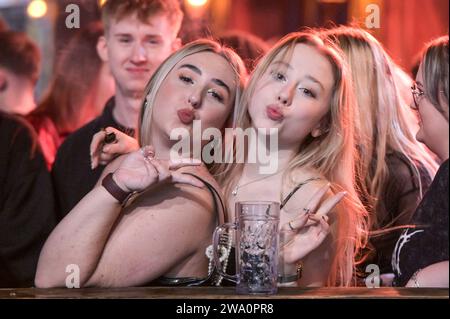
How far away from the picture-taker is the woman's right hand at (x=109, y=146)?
278 cm

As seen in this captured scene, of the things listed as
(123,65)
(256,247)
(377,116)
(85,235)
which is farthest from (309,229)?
(123,65)

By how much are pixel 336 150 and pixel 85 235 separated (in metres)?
0.82

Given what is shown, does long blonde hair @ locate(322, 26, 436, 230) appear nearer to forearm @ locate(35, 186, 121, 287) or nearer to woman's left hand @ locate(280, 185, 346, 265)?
woman's left hand @ locate(280, 185, 346, 265)

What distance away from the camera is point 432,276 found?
2.56 meters

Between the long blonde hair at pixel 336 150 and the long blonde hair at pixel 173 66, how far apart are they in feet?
0.16

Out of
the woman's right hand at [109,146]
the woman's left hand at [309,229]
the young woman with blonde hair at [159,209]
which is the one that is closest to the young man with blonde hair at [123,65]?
the woman's right hand at [109,146]

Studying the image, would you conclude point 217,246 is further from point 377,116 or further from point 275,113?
point 377,116

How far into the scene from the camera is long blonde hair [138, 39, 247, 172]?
8.95 ft

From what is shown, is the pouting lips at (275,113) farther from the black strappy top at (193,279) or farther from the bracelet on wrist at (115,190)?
the bracelet on wrist at (115,190)

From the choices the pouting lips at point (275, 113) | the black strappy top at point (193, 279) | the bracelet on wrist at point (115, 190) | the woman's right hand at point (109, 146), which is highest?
the pouting lips at point (275, 113)

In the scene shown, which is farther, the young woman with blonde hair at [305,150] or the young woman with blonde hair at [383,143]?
the young woman with blonde hair at [383,143]

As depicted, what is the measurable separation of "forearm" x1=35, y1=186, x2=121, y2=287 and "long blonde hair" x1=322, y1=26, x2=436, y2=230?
83cm

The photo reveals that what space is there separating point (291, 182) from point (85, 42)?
0.88 m
